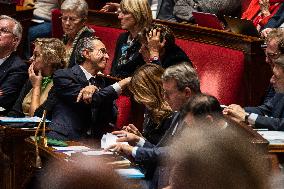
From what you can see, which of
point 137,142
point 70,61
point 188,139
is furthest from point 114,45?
point 188,139

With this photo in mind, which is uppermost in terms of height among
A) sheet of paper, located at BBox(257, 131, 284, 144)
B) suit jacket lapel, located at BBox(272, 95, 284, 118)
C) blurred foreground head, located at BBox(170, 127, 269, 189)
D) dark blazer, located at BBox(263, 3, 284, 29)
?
blurred foreground head, located at BBox(170, 127, 269, 189)

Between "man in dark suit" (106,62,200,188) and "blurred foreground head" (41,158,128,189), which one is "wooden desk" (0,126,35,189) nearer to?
"man in dark suit" (106,62,200,188)

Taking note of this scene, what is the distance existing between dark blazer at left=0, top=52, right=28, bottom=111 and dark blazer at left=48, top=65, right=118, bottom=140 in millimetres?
667

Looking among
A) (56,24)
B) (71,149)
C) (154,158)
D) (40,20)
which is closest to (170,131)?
(154,158)

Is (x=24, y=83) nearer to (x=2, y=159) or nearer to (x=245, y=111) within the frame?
(x=2, y=159)

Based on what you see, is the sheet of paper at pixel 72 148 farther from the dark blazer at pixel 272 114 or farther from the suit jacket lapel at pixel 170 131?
the dark blazer at pixel 272 114

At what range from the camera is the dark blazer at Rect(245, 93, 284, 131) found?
3.26m

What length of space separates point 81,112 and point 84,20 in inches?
61.1

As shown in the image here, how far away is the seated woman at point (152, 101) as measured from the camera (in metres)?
3.21

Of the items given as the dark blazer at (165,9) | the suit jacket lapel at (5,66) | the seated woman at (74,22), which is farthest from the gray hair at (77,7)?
the suit jacket lapel at (5,66)

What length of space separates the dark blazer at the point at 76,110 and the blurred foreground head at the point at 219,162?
274cm

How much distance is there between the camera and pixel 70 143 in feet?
11.2

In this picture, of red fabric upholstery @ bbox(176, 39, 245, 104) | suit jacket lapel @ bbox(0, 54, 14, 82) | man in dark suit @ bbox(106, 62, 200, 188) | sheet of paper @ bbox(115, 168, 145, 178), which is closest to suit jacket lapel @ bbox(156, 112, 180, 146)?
man in dark suit @ bbox(106, 62, 200, 188)

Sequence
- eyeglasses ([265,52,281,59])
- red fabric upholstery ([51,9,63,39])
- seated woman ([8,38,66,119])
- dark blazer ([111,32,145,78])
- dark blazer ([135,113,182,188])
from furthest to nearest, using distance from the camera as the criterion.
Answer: red fabric upholstery ([51,9,63,39]) → dark blazer ([111,32,145,78]) → seated woman ([8,38,66,119]) → eyeglasses ([265,52,281,59]) → dark blazer ([135,113,182,188])
